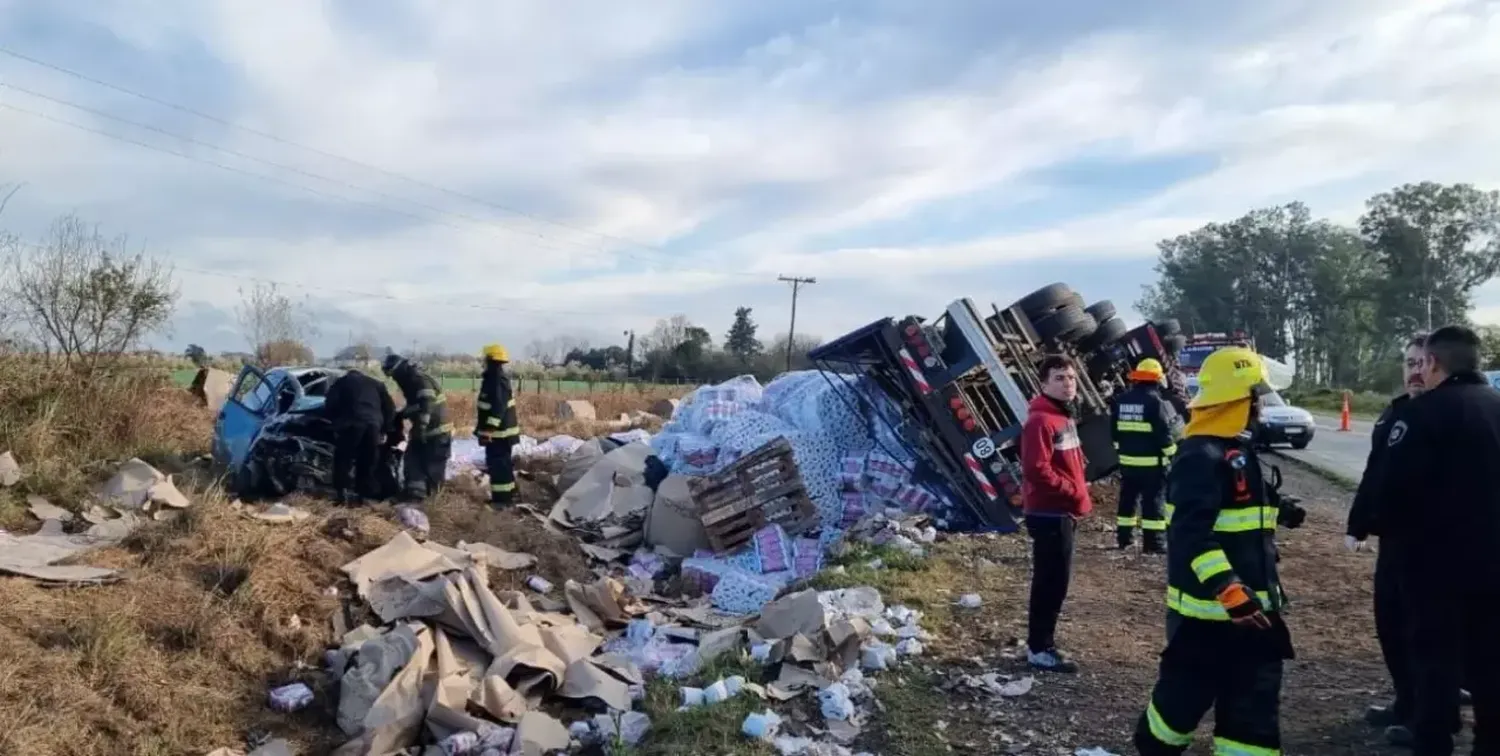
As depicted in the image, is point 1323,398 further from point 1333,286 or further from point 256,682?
point 256,682

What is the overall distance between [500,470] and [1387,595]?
24.7ft

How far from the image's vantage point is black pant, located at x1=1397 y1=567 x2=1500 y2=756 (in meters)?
3.40

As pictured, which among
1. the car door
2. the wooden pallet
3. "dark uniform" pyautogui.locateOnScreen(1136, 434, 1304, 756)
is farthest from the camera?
the car door

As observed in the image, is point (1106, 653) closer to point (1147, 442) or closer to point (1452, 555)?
point (1452, 555)

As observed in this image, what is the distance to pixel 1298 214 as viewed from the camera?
57.8 m

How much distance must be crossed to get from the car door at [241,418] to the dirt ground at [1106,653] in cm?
654

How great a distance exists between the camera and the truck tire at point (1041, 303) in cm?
987

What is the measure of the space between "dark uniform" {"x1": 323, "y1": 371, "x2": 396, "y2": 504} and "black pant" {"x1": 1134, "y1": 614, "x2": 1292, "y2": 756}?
7.13m

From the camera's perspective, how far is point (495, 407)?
9.37 metres

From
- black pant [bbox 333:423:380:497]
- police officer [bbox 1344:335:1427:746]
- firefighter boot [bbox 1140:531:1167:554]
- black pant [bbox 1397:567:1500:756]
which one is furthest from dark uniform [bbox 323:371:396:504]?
black pant [bbox 1397:567:1500:756]

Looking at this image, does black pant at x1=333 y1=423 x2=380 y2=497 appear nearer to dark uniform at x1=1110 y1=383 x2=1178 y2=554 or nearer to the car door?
the car door

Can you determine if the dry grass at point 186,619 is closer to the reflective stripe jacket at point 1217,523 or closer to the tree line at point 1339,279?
the reflective stripe jacket at point 1217,523

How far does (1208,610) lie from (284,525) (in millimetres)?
6332

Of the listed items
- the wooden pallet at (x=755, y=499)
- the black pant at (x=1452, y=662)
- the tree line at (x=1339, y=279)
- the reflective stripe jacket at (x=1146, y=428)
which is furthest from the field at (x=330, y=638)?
the tree line at (x=1339, y=279)
